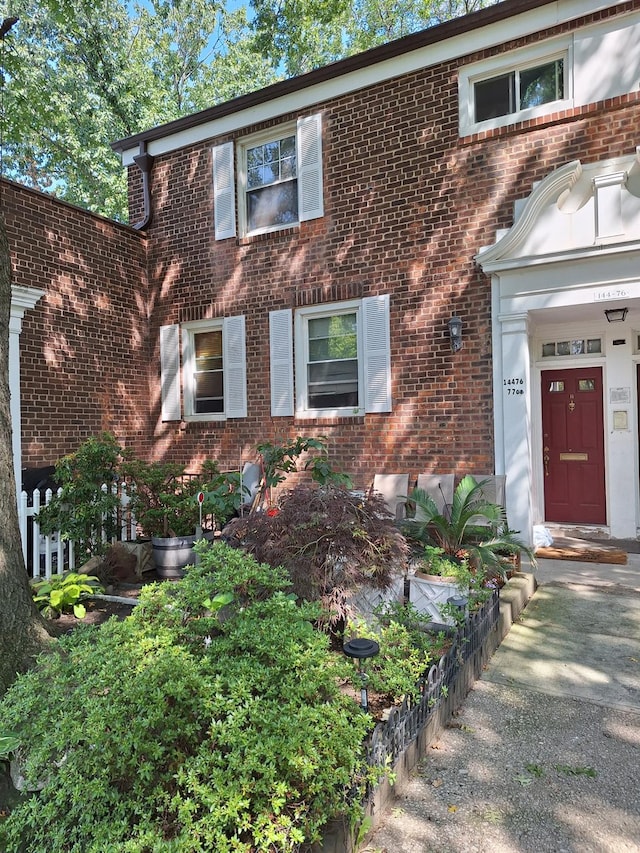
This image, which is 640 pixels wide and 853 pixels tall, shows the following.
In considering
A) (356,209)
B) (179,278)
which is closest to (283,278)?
(356,209)

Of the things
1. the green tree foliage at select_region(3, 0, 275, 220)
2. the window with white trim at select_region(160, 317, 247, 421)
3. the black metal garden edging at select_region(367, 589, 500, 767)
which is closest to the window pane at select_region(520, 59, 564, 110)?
the window with white trim at select_region(160, 317, 247, 421)

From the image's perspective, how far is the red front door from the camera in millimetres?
6852

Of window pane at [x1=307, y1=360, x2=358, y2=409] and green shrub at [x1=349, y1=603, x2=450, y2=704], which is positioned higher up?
window pane at [x1=307, y1=360, x2=358, y2=409]

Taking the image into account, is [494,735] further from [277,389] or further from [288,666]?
[277,389]

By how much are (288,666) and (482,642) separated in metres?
1.93

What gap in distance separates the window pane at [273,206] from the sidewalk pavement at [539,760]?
6.41 meters

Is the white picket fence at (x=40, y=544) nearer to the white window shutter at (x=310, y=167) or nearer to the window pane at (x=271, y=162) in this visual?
the white window shutter at (x=310, y=167)

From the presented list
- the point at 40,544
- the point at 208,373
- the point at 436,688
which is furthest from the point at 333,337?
the point at 436,688

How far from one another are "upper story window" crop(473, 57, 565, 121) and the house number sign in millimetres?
3138

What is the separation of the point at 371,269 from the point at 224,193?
9.36 ft

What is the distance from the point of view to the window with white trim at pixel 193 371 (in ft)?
27.7

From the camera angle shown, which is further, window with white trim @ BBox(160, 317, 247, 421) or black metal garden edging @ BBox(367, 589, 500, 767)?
window with white trim @ BBox(160, 317, 247, 421)

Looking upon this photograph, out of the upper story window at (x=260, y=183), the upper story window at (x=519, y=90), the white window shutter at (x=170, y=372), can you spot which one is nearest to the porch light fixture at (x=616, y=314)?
the upper story window at (x=519, y=90)

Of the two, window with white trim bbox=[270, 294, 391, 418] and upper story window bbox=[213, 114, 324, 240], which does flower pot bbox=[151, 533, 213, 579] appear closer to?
window with white trim bbox=[270, 294, 391, 418]
